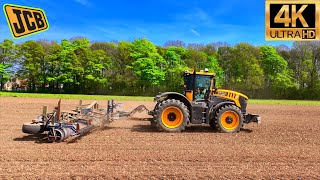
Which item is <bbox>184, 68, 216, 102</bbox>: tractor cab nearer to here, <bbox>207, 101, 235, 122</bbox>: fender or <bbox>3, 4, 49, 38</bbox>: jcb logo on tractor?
<bbox>207, 101, 235, 122</bbox>: fender

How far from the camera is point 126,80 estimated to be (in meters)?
55.7

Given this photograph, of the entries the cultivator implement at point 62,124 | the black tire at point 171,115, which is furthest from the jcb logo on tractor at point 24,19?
the black tire at point 171,115

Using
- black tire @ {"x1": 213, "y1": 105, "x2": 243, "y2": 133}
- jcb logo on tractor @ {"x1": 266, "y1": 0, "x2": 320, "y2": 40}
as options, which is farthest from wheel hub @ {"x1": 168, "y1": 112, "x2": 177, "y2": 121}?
jcb logo on tractor @ {"x1": 266, "y1": 0, "x2": 320, "y2": 40}

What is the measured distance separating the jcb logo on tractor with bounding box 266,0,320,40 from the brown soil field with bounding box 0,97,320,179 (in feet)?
10.2

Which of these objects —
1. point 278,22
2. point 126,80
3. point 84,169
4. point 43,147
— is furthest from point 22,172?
point 126,80

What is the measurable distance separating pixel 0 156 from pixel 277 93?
2031 inches

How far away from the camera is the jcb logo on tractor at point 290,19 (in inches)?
339

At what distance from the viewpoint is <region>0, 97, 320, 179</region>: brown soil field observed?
6.64 m

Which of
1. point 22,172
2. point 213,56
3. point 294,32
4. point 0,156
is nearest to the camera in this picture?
point 22,172

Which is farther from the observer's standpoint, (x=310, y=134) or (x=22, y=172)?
(x=310, y=134)

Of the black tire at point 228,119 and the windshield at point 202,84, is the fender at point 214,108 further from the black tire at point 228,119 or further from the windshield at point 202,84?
the windshield at point 202,84

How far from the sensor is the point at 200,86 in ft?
40.7

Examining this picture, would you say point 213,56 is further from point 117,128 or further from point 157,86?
point 117,128

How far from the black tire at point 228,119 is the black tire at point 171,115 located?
116 cm
